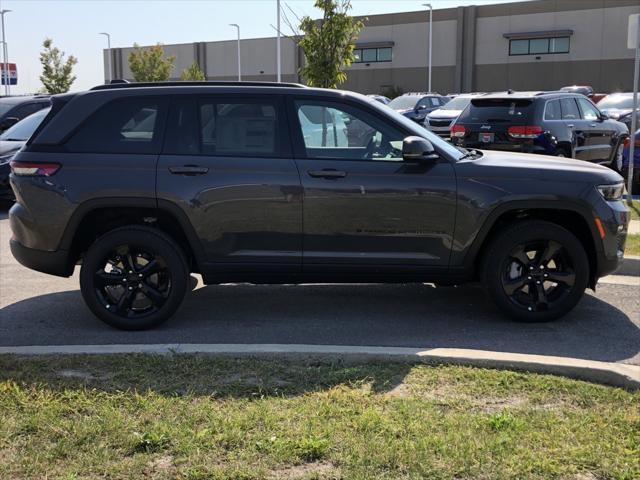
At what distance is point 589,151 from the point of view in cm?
1277

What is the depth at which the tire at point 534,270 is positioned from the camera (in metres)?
5.43

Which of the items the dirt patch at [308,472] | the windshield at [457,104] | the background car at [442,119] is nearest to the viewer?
the dirt patch at [308,472]

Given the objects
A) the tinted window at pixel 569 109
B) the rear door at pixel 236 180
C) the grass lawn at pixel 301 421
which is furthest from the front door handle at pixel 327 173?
the tinted window at pixel 569 109

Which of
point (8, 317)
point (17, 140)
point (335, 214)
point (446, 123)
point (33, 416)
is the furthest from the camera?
point (446, 123)

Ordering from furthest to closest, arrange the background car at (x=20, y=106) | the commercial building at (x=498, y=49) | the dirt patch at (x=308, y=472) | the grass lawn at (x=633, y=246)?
the commercial building at (x=498, y=49) < the background car at (x=20, y=106) < the grass lawn at (x=633, y=246) < the dirt patch at (x=308, y=472)

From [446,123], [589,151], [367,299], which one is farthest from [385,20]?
[367,299]

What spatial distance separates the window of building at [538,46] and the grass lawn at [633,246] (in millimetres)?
42243

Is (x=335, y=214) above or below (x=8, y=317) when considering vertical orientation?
above

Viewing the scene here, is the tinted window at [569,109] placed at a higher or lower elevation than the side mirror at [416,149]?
higher

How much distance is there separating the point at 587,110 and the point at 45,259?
10.7 m

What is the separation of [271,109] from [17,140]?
824 cm

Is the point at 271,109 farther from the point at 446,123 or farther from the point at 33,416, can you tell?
the point at 446,123

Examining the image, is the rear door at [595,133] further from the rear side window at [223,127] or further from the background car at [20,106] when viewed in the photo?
the background car at [20,106]

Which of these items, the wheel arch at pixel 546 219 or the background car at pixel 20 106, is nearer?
the wheel arch at pixel 546 219
